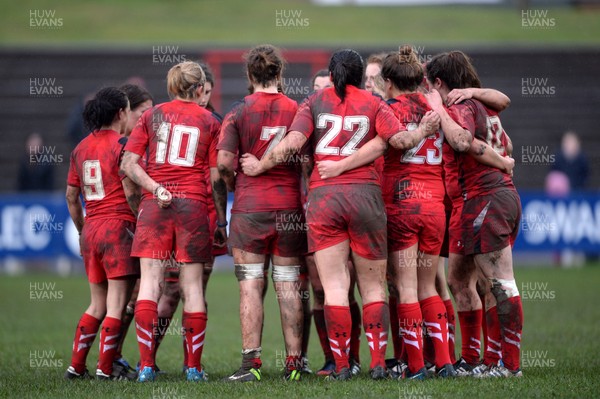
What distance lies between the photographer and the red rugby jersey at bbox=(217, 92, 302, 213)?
25.0 ft

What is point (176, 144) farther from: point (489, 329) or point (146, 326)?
point (489, 329)

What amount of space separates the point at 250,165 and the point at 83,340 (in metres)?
2.15

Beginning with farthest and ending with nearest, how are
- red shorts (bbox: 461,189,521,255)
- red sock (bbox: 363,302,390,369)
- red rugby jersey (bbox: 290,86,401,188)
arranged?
red shorts (bbox: 461,189,521,255)
red rugby jersey (bbox: 290,86,401,188)
red sock (bbox: 363,302,390,369)

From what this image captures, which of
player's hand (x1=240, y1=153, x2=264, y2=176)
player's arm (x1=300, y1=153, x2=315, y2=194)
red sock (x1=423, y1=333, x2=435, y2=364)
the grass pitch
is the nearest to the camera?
the grass pitch

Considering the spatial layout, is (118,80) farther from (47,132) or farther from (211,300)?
(211,300)

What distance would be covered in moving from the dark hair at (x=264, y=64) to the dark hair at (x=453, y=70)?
1.33 meters

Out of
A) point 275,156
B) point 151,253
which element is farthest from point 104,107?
point 275,156

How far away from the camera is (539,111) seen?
24.9 m

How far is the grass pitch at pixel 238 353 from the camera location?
6867mm

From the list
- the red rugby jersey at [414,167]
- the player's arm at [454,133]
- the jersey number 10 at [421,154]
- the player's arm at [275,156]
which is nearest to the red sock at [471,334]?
the red rugby jersey at [414,167]

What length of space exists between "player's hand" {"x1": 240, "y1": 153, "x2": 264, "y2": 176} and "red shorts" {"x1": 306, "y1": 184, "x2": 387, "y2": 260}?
1.85ft

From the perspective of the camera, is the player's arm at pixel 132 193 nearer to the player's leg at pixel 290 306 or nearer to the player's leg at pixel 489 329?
the player's leg at pixel 290 306

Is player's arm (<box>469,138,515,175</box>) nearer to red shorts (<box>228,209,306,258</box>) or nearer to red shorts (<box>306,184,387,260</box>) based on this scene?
red shorts (<box>306,184,387,260</box>)

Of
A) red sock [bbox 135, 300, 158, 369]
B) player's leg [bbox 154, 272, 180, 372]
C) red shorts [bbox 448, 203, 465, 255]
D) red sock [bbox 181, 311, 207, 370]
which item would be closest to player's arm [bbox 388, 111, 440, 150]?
red shorts [bbox 448, 203, 465, 255]
